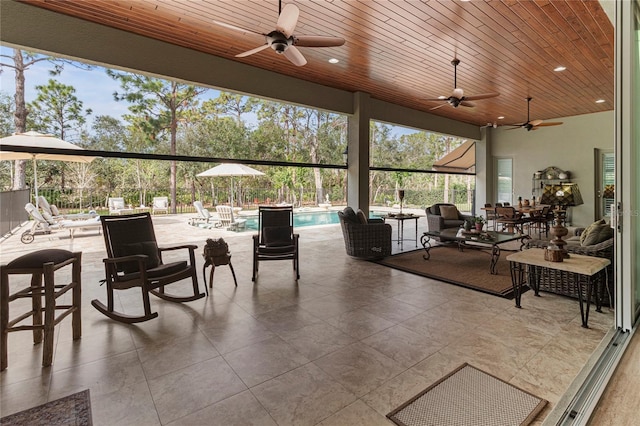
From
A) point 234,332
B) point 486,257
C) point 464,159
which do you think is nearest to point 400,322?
point 234,332

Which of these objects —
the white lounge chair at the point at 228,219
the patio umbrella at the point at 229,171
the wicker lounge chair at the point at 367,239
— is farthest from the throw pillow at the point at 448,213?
the white lounge chair at the point at 228,219

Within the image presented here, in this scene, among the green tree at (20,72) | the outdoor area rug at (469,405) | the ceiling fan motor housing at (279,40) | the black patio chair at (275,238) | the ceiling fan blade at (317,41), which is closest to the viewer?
the outdoor area rug at (469,405)

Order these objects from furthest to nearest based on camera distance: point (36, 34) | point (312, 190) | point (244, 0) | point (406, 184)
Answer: point (406, 184) → point (312, 190) → point (36, 34) → point (244, 0)

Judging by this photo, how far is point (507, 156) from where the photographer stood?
11.3 meters

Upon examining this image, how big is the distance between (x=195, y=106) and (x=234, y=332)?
264 inches

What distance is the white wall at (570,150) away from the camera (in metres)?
9.44

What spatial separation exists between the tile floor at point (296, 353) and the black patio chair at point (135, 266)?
0.18 meters

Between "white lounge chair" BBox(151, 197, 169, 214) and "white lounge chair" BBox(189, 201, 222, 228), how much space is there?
0.96 metres

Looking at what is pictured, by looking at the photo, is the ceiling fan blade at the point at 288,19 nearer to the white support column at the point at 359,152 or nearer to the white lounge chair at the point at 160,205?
the white support column at the point at 359,152

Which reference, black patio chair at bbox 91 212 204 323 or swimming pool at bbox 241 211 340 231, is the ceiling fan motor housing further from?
swimming pool at bbox 241 211 340 231

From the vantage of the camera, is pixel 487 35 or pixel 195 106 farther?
pixel 195 106

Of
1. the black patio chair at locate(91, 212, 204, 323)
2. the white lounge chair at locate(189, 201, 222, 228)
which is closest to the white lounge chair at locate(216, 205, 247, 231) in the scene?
the white lounge chair at locate(189, 201, 222, 228)

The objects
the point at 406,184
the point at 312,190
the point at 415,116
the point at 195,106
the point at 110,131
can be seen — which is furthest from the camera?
the point at 406,184

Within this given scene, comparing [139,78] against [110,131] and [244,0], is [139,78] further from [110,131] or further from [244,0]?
[244,0]
